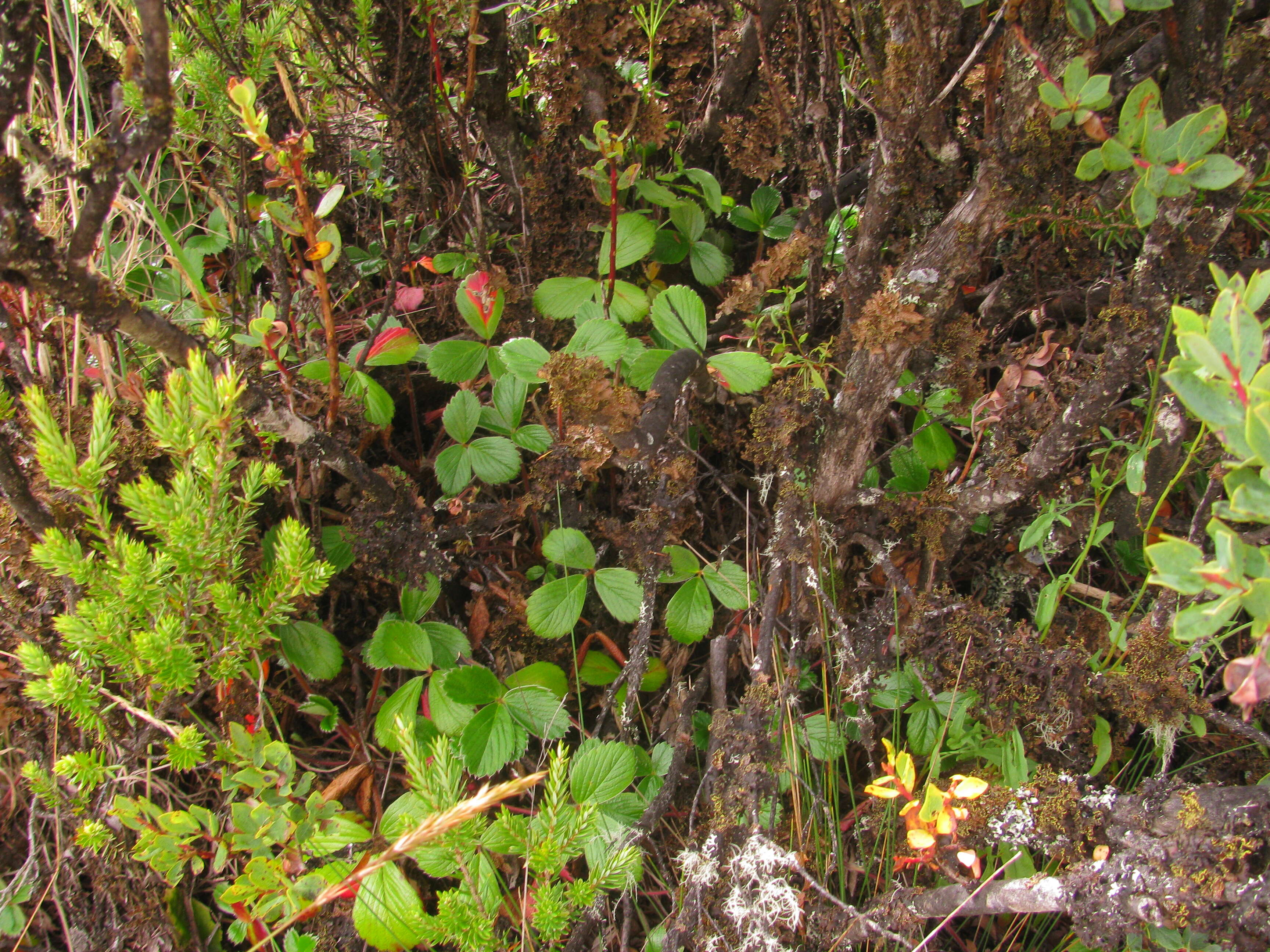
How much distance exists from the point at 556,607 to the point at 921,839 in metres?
0.75

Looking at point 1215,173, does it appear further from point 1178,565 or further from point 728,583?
point 728,583

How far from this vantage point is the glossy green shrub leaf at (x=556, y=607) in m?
1.49

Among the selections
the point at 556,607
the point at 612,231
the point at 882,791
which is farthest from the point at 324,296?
the point at 882,791

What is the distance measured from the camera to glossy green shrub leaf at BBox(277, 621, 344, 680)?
1439 mm

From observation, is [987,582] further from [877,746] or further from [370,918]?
[370,918]

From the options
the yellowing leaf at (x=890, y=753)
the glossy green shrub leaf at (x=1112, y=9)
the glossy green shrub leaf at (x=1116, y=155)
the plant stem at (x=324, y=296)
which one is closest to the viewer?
the glossy green shrub leaf at (x=1112, y=9)

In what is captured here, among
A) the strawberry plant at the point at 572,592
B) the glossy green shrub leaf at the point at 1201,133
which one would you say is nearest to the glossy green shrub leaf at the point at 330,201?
the strawberry plant at the point at 572,592

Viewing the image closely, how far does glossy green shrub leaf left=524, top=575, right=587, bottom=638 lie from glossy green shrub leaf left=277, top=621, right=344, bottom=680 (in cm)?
38

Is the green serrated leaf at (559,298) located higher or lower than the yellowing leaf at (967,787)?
higher

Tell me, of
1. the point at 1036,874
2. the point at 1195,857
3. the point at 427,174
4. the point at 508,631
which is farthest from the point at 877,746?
the point at 427,174

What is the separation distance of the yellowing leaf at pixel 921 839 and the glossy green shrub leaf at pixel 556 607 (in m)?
0.69

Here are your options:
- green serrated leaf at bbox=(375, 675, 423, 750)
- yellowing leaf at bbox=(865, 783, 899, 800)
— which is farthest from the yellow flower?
green serrated leaf at bbox=(375, 675, 423, 750)

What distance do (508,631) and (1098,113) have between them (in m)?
1.47

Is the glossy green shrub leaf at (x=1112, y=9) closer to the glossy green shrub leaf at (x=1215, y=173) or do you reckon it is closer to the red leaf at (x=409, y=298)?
the glossy green shrub leaf at (x=1215, y=173)
